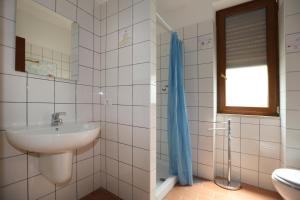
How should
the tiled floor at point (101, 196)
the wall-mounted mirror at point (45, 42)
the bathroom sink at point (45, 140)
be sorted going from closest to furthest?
the bathroom sink at point (45, 140) < the wall-mounted mirror at point (45, 42) < the tiled floor at point (101, 196)

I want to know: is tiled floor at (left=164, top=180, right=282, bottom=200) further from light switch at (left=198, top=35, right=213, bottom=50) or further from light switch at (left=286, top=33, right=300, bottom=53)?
light switch at (left=198, top=35, right=213, bottom=50)

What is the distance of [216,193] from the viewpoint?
155 cm

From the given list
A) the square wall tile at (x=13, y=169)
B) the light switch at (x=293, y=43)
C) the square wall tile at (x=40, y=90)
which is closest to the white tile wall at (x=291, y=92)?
the light switch at (x=293, y=43)

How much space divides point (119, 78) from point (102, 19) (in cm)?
71

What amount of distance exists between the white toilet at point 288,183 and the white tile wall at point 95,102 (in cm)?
98

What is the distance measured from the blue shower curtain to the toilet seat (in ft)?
2.54

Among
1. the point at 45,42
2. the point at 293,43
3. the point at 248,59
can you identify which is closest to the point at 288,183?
the point at 293,43

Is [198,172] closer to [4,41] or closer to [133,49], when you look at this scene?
[133,49]

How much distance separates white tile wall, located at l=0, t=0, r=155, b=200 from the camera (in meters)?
1.03

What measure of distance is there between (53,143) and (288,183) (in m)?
1.58

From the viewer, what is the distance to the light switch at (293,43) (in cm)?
133

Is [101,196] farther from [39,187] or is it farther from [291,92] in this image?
[291,92]

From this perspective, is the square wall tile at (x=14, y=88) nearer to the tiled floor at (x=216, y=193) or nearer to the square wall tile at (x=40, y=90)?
the square wall tile at (x=40, y=90)

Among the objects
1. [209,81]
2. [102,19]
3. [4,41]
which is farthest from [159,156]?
[4,41]
